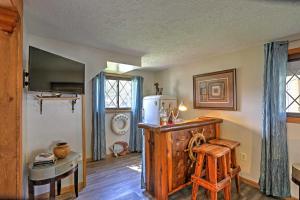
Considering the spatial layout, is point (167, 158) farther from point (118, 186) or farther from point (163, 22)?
point (163, 22)

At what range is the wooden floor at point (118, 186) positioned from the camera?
88.9 inches

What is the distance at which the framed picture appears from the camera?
2.88 meters

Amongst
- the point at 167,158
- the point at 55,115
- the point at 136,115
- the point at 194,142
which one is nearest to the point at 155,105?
the point at 136,115

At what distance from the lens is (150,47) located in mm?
2619

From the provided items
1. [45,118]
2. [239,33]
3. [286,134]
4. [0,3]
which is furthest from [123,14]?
[286,134]

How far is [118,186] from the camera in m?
2.53

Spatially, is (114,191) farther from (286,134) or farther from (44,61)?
(286,134)

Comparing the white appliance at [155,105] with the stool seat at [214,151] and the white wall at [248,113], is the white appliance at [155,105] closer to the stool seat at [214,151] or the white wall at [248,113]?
the white wall at [248,113]

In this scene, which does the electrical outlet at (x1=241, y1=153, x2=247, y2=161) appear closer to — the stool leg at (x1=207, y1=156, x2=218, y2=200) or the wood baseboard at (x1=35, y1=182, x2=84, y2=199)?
the stool leg at (x1=207, y1=156, x2=218, y2=200)

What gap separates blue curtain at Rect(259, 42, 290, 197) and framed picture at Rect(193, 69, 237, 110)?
591 millimetres

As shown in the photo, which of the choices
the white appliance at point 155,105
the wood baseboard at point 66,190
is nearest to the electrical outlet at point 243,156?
the white appliance at point 155,105

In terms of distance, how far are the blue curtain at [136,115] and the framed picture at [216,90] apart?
4.72ft

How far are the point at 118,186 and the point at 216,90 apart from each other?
93.6 inches

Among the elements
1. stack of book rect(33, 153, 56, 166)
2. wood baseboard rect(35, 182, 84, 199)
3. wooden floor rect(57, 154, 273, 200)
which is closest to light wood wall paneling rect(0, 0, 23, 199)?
stack of book rect(33, 153, 56, 166)
